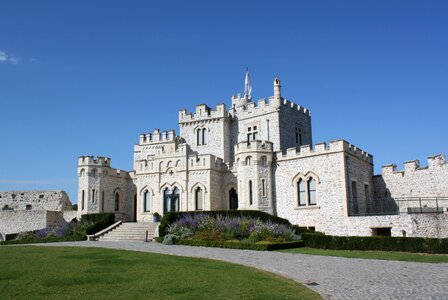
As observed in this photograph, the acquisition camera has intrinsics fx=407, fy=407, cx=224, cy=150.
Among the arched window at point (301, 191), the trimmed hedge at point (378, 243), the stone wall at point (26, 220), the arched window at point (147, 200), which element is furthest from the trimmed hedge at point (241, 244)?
the stone wall at point (26, 220)

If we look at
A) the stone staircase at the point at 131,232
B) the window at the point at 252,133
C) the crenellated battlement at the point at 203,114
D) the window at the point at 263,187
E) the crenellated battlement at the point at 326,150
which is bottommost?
the stone staircase at the point at 131,232

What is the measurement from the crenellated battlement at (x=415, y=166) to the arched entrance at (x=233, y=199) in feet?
40.3

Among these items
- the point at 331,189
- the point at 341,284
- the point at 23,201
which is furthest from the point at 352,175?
the point at 23,201

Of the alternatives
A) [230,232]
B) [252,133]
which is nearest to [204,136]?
[252,133]

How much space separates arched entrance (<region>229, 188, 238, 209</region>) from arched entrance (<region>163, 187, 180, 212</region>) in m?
4.58

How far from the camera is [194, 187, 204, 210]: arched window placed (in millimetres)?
34656

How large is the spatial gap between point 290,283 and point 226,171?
2437cm

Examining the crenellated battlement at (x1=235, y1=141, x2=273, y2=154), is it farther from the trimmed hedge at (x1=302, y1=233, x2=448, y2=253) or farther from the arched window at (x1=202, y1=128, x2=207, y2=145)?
the trimmed hedge at (x1=302, y1=233, x2=448, y2=253)

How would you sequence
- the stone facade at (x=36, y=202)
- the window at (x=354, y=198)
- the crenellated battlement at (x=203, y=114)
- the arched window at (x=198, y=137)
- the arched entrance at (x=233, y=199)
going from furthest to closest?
1. the stone facade at (x=36, y=202)
2. the arched window at (x=198, y=137)
3. the crenellated battlement at (x=203, y=114)
4. the arched entrance at (x=233, y=199)
5. the window at (x=354, y=198)

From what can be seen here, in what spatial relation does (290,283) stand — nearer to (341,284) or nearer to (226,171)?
(341,284)

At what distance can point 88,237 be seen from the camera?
98.0 ft

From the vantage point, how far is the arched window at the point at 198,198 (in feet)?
114

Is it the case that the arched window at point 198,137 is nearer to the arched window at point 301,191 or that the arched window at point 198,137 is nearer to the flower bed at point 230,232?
the arched window at point 301,191

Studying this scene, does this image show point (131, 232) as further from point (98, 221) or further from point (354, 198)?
point (354, 198)
